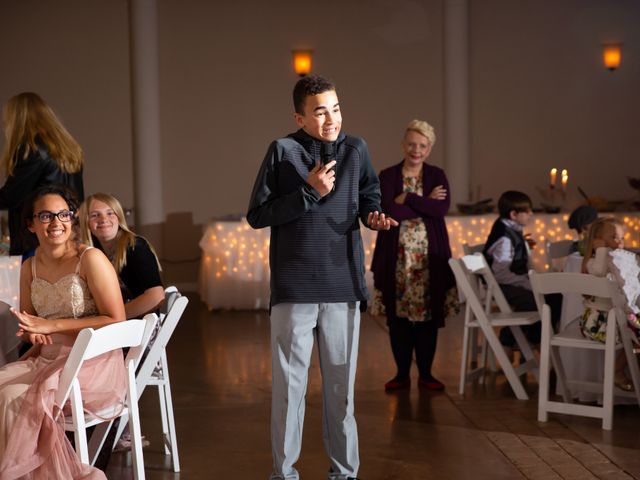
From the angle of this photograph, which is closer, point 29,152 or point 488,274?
point 29,152

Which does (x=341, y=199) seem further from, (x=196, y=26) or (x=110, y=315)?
(x=196, y=26)

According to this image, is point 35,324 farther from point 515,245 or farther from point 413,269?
point 515,245

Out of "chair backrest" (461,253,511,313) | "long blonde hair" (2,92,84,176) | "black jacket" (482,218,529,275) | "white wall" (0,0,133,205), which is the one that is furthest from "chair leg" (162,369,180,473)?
"white wall" (0,0,133,205)

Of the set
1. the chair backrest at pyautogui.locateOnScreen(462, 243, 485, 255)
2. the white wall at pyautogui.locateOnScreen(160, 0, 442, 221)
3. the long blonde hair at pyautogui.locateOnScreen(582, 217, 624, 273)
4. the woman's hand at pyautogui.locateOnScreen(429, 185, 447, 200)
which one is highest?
the white wall at pyautogui.locateOnScreen(160, 0, 442, 221)

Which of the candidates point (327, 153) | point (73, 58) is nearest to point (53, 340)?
point (327, 153)

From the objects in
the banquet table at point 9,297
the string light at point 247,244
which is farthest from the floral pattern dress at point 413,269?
the string light at point 247,244

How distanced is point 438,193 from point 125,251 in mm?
1897

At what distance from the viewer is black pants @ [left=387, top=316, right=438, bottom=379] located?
5629 millimetres

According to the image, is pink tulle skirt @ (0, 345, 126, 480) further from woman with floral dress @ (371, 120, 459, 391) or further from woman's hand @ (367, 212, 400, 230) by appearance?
woman with floral dress @ (371, 120, 459, 391)

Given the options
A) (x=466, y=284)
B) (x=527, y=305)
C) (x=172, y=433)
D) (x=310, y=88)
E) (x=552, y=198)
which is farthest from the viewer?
(x=552, y=198)

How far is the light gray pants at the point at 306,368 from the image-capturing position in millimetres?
3516

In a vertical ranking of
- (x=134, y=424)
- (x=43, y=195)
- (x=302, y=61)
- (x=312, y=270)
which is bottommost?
(x=134, y=424)

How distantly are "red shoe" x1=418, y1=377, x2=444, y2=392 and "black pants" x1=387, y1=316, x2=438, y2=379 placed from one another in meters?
0.03

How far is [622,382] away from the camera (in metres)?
5.12
